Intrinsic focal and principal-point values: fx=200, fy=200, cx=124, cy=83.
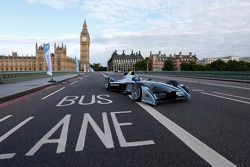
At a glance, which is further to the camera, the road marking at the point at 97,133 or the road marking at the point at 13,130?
the road marking at the point at 13,130

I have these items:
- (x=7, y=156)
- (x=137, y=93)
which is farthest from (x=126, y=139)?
(x=137, y=93)

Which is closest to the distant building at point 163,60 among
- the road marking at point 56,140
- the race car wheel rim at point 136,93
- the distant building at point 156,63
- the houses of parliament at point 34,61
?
the distant building at point 156,63

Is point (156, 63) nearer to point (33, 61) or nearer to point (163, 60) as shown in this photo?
point (163, 60)

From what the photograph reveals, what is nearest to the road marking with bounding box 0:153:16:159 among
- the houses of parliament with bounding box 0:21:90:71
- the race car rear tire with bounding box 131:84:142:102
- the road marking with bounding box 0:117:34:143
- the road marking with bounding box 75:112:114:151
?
the road marking with bounding box 0:117:34:143

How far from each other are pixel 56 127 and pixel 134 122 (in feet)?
6.03

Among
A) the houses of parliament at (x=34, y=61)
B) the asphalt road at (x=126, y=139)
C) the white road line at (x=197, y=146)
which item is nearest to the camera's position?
the white road line at (x=197, y=146)

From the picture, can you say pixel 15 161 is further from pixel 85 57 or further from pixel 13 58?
pixel 85 57

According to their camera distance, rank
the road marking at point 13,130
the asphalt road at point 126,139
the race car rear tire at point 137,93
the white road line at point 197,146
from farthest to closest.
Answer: the race car rear tire at point 137,93 < the road marking at point 13,130 < the asphalt road at point 126,139 < the white road line at point 197,146

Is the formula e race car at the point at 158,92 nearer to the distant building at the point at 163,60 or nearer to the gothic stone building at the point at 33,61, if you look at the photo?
the gothic stone building at the point at 33,61

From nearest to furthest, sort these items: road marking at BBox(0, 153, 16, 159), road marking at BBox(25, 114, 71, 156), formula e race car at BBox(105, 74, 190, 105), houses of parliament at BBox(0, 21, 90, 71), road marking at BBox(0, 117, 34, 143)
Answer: road marking at BBox(0, 153, 16, 159), road marking at BBox(25, 114, 71, 156), road marking at BBox(0, 117, 34, 143), formula e race car at BBox(105, 74, 190, 105), houses of parliament at BBox(0, 21, 90, 71)

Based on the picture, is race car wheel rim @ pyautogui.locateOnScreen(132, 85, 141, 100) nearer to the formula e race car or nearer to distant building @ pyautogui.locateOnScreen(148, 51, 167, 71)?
the formula e race car

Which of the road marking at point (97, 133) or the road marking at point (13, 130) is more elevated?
the road marking at point (97, 133)

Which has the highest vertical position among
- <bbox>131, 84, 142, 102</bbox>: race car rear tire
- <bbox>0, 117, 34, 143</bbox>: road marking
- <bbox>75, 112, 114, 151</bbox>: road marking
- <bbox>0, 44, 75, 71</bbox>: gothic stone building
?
<bbox>0, 44, 75, 71</bbox>: gothic stone building

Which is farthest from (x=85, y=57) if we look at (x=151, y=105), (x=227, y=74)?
(x=151, y=105)
